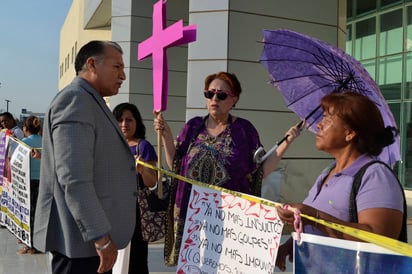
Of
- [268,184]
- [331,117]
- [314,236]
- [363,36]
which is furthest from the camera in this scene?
[363,36]

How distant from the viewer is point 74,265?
206 cm

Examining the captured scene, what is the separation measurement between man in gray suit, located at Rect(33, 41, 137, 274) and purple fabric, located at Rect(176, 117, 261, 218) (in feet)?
2.12

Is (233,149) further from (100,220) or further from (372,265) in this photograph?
(372,265)

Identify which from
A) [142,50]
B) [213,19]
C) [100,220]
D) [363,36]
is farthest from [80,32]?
[100,220]

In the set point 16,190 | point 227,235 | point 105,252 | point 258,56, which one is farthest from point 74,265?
point 258,56

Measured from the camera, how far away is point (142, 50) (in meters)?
3.15

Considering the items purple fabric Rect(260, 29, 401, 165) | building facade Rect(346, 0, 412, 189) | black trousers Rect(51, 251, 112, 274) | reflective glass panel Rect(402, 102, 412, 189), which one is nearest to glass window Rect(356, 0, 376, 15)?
building facade Rect(346, 0, 412, 189)

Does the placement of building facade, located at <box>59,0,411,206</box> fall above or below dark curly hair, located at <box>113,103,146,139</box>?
above

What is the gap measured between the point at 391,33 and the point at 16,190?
11.4 meters

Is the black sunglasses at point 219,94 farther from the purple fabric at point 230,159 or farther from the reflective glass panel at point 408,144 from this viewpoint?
the reflective glass panel at point 408,144

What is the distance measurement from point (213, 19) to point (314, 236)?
466 cm

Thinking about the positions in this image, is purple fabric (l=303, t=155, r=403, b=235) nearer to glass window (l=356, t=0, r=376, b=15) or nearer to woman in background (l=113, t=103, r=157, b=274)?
woman in background (l=113, t=103, r=157, b=274)

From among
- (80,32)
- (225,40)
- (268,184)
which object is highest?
(80,32)

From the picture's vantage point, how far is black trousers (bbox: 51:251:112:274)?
2.06 metres
